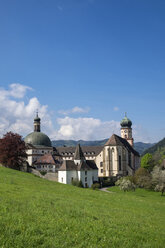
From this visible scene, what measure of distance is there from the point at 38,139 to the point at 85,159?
1385 inches

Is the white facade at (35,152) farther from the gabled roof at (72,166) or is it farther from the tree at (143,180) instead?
the tree at (143,180)

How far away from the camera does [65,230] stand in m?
10.3

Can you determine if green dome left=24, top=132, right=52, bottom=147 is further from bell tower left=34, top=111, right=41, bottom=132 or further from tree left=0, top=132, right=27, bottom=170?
tree left=0, top=132, right=27, bottom=170

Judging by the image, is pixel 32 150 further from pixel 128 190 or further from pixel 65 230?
pixel 65 230

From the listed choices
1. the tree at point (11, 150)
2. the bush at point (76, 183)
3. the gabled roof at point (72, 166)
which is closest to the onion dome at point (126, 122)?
the gabled roof at point (72, 166)

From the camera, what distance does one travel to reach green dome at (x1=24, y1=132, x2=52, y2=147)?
4072 inches

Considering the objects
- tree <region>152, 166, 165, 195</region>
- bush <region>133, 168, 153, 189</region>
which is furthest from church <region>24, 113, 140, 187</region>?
tree <region>152, 166, 165, 195</region>

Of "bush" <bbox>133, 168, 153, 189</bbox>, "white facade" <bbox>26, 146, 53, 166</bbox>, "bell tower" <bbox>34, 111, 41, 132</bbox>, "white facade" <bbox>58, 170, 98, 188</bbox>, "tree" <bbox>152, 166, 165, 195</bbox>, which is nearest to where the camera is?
"tree" <bbox>152, 166, 165, 195</bbox>

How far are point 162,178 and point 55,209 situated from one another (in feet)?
162

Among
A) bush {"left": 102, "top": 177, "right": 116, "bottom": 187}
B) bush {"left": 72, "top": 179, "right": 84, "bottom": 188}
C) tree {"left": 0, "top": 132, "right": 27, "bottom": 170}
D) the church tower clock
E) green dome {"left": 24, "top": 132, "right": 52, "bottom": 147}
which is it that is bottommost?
bush {"left": 102, "top": 177, "right": 116, "bottom": 187}

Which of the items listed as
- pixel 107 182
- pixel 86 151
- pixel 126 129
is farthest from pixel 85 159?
pixel 126 129

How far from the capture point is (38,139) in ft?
341

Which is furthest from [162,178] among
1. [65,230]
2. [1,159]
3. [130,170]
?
[65,230]

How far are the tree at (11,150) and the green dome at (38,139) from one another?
4565 cm
